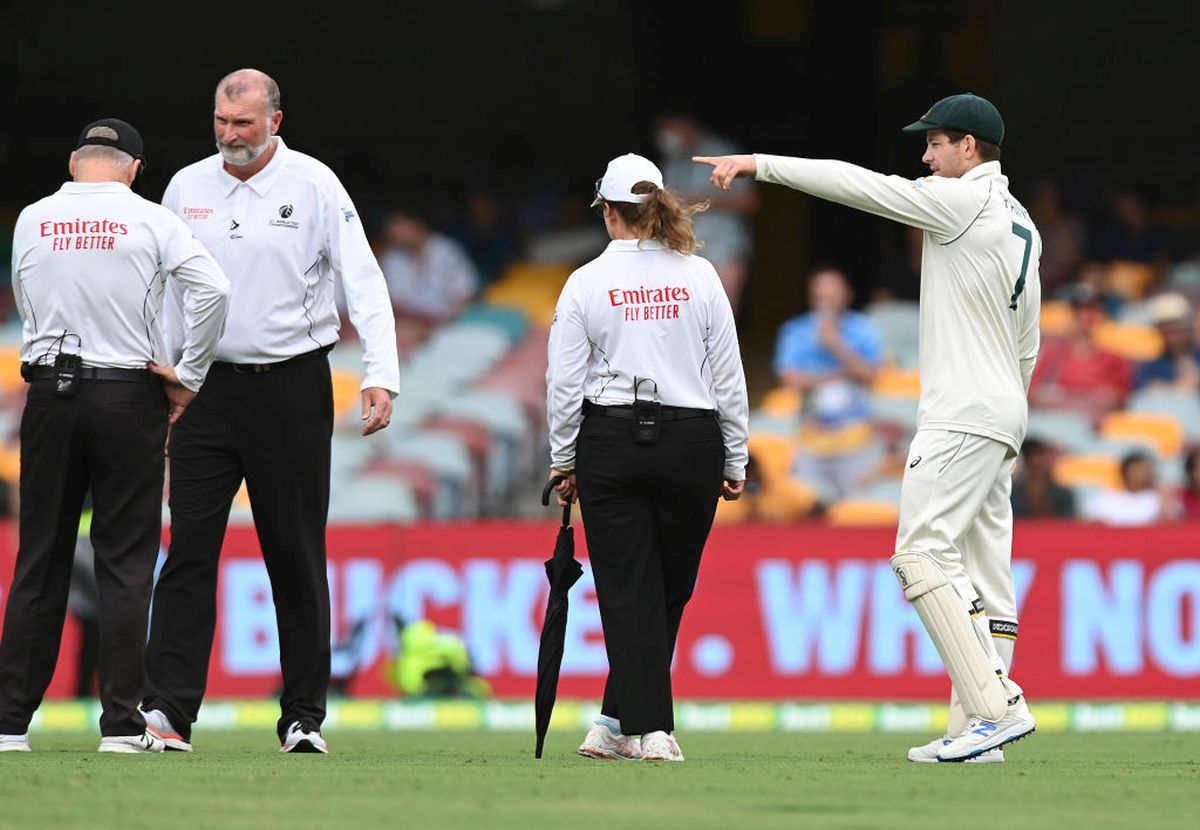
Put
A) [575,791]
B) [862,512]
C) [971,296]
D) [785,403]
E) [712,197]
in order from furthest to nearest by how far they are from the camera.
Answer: [712,197] → [785,403] → [862,512] → [971,296] → [575,791]

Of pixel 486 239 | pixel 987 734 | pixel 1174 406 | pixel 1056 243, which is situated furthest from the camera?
pixel 486 239

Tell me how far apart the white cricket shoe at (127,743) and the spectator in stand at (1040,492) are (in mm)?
7550

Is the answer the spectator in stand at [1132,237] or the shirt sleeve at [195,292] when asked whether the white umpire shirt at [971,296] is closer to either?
the shirt sleeve at [195,292]

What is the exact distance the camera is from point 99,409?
7.38 meters

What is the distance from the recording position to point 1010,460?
771 cm

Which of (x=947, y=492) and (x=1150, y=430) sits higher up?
(x=1150, y=430)

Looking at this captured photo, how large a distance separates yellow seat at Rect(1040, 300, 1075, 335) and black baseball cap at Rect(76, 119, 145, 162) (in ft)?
32.0

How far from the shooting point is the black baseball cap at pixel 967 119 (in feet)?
25.0

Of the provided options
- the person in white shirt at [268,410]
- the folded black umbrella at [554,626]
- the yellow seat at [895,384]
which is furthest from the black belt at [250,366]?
the yellow seat at [895,384]

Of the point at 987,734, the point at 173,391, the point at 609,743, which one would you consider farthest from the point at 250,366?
the point at 987,734

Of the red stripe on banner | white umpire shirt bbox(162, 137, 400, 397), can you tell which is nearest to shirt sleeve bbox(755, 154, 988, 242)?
white umpire shirt bbox(162, 137, 400, 397)

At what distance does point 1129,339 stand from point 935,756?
9.44 meters

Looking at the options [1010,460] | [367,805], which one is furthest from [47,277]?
[1010,460]

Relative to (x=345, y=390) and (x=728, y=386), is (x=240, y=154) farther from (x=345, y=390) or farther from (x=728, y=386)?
(x=345, y=390)
